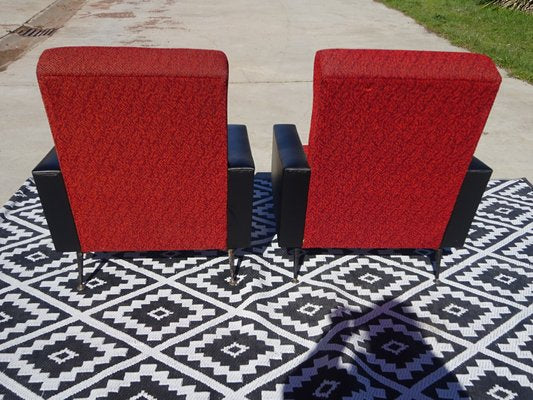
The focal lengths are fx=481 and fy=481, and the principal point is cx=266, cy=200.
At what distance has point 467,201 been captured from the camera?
2.50 m

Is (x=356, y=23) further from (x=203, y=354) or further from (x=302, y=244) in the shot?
(x=203, y=354)

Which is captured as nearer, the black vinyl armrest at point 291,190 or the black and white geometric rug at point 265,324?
the black and white geometric rug at point 265,324

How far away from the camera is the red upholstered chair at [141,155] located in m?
1.97

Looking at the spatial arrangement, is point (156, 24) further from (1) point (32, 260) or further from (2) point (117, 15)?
(1) point (32, 260)

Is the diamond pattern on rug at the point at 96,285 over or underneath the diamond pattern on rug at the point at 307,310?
underneath

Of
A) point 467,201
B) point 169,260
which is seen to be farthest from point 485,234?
point 169,260

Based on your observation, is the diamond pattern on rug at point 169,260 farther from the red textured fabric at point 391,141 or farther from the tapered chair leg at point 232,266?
the red textured fabric at point 391,141

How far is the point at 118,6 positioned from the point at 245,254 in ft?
29.4

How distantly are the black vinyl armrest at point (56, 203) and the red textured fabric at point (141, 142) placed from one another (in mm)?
38

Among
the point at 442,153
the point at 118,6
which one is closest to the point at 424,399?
the point at 442,153

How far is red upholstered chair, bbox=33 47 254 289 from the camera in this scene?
1973mm

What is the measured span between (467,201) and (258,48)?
5.57 m

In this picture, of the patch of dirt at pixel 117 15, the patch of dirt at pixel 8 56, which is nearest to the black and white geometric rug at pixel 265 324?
the patch of dirt at pixel 8 56

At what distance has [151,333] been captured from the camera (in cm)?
232
